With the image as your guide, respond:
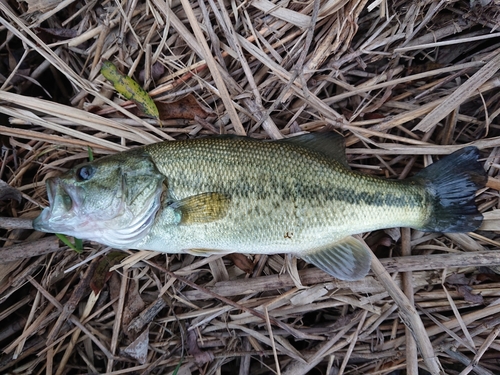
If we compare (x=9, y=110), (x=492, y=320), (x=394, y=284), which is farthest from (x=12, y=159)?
(x=492, y=320)

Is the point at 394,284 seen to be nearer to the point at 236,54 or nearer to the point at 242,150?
the point at 242,150

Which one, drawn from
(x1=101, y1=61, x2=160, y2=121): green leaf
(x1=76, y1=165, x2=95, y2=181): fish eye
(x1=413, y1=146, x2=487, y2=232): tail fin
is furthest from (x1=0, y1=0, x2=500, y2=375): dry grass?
(x1=76, y1=165, x2=95, y2=181): fish eye

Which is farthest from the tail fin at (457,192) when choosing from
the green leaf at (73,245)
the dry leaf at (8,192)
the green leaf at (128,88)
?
the dry leaf at (8,192)

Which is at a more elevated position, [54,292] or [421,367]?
[54,292]

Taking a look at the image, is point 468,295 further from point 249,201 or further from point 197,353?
point 197,353

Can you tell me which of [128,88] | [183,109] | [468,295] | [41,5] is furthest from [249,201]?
[41,5]

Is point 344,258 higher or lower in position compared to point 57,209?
lower

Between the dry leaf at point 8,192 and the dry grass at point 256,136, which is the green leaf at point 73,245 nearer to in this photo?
the dry grass at point 256,136
